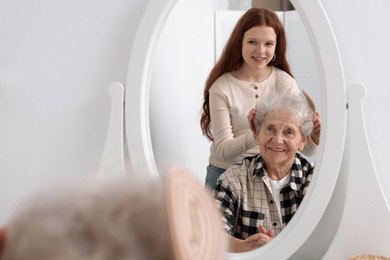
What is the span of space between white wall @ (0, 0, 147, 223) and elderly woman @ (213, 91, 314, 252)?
1.00ft

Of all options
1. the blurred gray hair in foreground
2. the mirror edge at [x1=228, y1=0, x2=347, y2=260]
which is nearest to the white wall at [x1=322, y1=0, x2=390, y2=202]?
the mirror edge at [x1=228, y1=0, x2=347, y2=260]

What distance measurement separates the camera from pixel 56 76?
1278 mm

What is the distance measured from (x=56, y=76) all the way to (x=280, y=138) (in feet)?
1.59

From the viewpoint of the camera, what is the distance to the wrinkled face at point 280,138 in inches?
40.9

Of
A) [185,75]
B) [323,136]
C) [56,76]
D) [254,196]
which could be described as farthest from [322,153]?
[56,76]

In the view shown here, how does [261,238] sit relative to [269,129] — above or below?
below

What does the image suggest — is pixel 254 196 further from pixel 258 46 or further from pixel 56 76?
pixel 56 76

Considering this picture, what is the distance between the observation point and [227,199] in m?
1.08

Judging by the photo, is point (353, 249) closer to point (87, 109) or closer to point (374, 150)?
point (374, 150)

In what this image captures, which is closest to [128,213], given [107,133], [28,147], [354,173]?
[354,173]

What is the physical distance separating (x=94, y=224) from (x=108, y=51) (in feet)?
3.14

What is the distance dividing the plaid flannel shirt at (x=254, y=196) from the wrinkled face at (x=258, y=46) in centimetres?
16

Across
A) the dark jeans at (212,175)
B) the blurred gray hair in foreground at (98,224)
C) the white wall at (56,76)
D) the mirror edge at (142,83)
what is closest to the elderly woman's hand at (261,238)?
the dark jeans at (212,175)

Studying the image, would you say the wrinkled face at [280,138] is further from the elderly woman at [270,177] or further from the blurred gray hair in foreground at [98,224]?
the blurred gray hair in foreground at [98,224]
